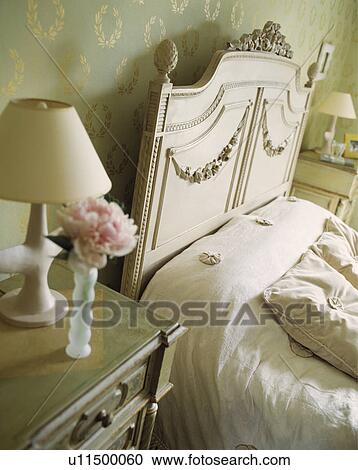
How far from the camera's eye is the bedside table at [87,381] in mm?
735

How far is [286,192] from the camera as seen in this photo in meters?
2.54

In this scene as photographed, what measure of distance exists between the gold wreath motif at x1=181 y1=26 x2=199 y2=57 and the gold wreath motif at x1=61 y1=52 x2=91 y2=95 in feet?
1.43

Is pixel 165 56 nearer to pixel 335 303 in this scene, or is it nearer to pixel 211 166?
pixel 211 166

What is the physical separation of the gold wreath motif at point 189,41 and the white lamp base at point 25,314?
96cm

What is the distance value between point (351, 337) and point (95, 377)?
31.2 inches

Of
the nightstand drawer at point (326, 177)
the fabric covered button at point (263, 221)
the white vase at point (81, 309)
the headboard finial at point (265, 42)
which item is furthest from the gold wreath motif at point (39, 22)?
the nightstand drawer at point (326, 177)

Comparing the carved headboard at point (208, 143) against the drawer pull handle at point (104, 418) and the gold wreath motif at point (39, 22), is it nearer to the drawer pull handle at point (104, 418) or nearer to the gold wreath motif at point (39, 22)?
the gold wreath motif at point (39, 22)

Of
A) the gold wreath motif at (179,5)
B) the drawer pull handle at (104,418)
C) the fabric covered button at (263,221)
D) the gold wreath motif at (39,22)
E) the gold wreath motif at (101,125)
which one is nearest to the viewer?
the drawer pull handle at (104,418)

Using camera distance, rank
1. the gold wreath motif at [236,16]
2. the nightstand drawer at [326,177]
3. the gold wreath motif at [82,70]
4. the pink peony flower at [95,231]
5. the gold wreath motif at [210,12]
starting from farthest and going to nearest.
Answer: the nightstand drawer at [326,177] → the gold wreath motif at [236,16] → the gold wreath motif at [210,12] → the gold wreath motif at [82,70] → the pink peony flower at [95,231]

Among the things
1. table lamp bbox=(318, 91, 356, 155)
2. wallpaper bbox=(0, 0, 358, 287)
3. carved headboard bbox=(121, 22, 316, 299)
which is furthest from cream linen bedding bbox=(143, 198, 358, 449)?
table lamp bbox=(318, 91, 356, 155)

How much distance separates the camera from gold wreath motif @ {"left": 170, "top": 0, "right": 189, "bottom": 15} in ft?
4.37

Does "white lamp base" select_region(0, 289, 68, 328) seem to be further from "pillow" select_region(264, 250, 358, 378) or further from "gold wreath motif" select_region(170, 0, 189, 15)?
"gold wreath motif" select_region(170, 0, 189, 15)

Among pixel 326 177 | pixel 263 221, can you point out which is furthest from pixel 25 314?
pixel 326 177

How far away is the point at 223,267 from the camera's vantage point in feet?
4.57
